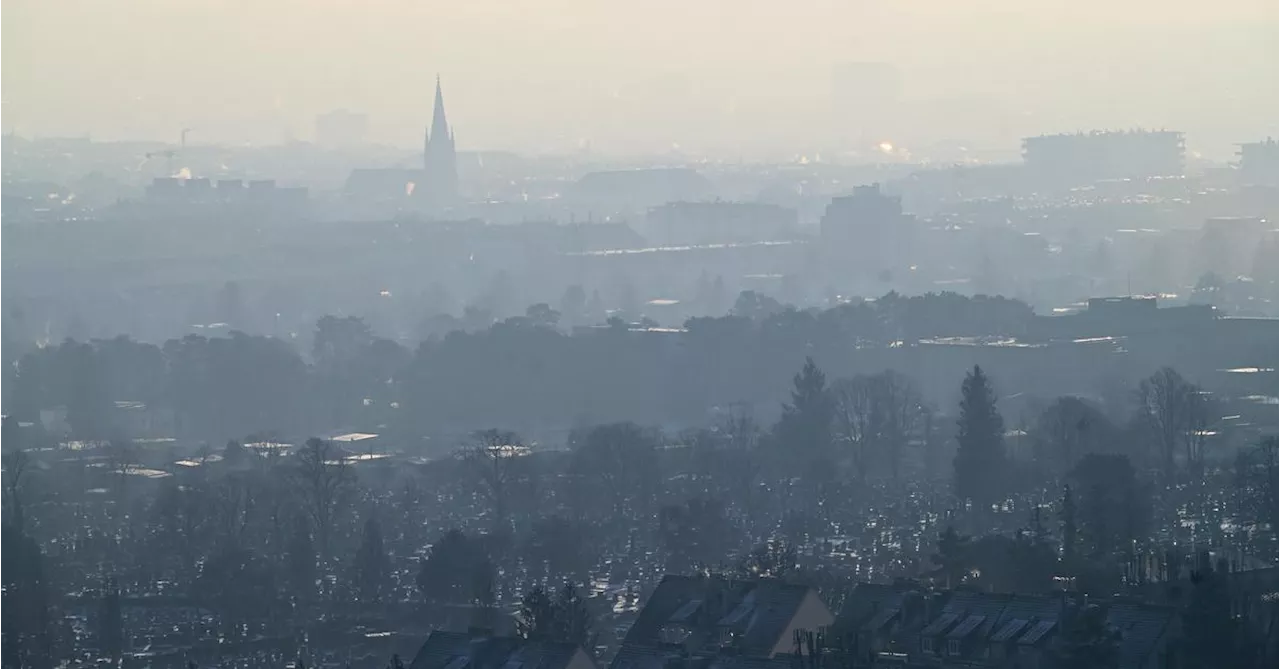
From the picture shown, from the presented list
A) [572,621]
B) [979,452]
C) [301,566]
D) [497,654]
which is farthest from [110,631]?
[979,452]

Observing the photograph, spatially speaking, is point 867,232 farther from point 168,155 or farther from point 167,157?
point 167,157

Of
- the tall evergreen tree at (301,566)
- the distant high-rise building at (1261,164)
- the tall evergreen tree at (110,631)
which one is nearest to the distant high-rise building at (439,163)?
the distant high-rise building at (1261,164)

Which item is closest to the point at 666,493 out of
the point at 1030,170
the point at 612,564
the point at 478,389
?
the point at 612,564

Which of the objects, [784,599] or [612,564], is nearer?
[784,599]

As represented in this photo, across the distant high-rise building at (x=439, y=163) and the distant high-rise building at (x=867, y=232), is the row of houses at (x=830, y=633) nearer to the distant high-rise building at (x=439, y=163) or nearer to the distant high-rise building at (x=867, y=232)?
the distant high-rise building at (x=867, y=232)

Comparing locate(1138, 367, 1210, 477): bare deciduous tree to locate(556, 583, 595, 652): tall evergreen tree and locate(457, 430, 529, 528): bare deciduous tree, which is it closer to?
locate(457, 430, 529, 528): bare deciduous tree

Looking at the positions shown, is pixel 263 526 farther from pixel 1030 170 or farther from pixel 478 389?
pixel 1030 170
